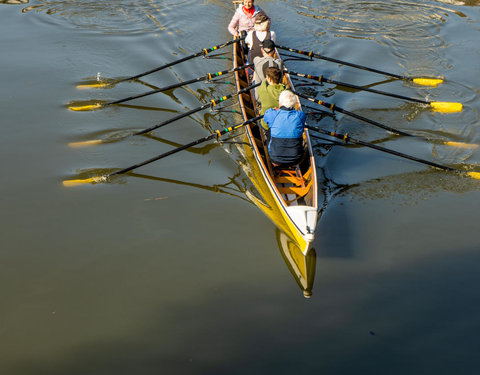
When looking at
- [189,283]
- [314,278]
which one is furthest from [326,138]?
[189,283]

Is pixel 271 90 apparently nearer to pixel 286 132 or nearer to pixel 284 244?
pixel 286 132

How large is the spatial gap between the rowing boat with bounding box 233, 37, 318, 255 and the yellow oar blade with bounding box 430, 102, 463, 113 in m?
3.60

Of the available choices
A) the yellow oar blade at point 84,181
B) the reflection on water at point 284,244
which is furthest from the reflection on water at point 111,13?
the reflection on water at point 284,244

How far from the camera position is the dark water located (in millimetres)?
5789

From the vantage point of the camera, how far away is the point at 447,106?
10867 millimetres

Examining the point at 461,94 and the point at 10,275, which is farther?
the point at 461,94

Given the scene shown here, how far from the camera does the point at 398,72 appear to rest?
13.3m

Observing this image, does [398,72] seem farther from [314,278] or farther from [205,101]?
[314,278]

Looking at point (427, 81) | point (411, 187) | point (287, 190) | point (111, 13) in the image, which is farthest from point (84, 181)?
point (111, 13)

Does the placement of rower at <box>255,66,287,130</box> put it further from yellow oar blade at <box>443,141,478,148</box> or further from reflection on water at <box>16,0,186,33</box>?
reflection on water at <box>16,0,186,33</box>

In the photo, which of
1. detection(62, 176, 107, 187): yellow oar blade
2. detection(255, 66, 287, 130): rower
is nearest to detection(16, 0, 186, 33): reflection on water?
detection(255, 66, 287, 130): rower

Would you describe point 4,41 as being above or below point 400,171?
above

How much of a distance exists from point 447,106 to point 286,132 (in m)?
5.16

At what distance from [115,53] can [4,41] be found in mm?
3720
